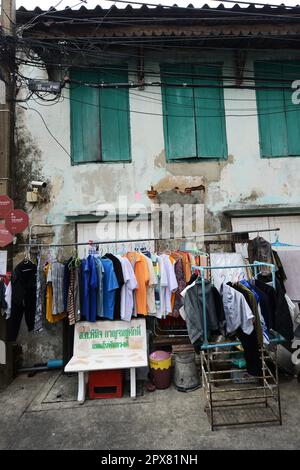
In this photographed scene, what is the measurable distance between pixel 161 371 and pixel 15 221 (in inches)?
145

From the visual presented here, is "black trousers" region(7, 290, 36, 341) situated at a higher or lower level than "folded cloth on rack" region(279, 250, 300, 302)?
lower

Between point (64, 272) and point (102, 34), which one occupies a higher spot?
point (102, 34)

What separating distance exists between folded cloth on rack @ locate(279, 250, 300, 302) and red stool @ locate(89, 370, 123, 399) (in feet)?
11.5

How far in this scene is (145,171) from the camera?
6652mm

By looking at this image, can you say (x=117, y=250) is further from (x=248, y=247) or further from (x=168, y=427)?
(x=168, y=427)

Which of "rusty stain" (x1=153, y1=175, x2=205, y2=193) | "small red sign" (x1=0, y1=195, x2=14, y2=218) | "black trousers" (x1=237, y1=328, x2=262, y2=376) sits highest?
"rusty stain" (x1=153, y1=175, x2=205, y2=193)

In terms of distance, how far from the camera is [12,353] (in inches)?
228

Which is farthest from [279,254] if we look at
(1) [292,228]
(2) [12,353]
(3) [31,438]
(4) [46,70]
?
(4) [46,70]

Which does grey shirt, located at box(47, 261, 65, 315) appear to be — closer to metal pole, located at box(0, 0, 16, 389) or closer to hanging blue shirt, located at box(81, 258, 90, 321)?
hanging blue shirt, located at box(81, 258, 90, 321)

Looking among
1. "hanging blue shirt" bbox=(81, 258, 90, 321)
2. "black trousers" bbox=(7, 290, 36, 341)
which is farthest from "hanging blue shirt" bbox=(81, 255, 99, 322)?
"black trousers" bbox=(7, 290, 36, 341)

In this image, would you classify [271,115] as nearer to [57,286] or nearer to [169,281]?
[169,281]

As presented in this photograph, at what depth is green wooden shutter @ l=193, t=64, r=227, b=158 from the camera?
22.2 ft

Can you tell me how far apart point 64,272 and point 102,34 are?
4.87 meters

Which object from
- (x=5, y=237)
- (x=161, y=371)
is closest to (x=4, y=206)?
(x=5, y=237)
